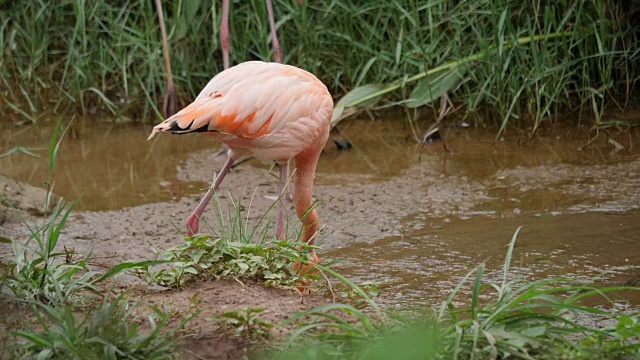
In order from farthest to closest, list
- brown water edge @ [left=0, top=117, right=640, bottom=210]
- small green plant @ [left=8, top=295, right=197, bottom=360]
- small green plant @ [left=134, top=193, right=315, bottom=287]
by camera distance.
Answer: brown water edge @ [left=0, top=117, right=640, bottom=210] → small green plant @ [left=134, top=193, right=315, bottom=287] → small green plant @ [left=8, top=295, right=197, bottom=360]

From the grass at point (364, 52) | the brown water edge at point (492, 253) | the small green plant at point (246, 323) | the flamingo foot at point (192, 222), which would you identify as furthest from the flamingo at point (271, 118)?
the grass at point (364, 52)

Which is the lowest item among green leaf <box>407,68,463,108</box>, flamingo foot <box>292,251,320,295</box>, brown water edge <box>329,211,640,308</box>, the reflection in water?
the reflection in water

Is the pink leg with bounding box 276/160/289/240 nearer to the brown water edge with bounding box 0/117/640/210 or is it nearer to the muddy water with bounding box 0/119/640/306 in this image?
the muddy water with bounding box 0/119/640/306

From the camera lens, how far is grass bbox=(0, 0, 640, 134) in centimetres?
567

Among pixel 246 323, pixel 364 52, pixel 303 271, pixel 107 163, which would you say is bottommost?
pixel 107 163

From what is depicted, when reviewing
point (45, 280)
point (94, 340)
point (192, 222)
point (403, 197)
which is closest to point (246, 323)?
point (94, 340)

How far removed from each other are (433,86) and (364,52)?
0.62 m

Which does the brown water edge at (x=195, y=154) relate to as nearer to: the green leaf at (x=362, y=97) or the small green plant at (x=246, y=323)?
the green leaf at (x=362, y=97)

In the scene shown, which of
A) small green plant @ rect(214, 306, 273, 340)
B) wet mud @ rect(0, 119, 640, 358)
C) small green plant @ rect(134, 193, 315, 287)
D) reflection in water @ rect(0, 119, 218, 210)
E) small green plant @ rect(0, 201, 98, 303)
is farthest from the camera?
reflection in water @ rect(0, 119, 218, 210)

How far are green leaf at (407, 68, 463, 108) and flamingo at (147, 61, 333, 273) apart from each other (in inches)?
68.5

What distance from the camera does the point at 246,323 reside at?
9.05 feet

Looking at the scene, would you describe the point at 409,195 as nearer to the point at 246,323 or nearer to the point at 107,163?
the point at 107,163

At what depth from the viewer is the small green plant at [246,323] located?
275 centimetres

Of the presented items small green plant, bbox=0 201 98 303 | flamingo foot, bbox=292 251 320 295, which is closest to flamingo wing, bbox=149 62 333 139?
flamingo foot, bbox=292 251 320 295
